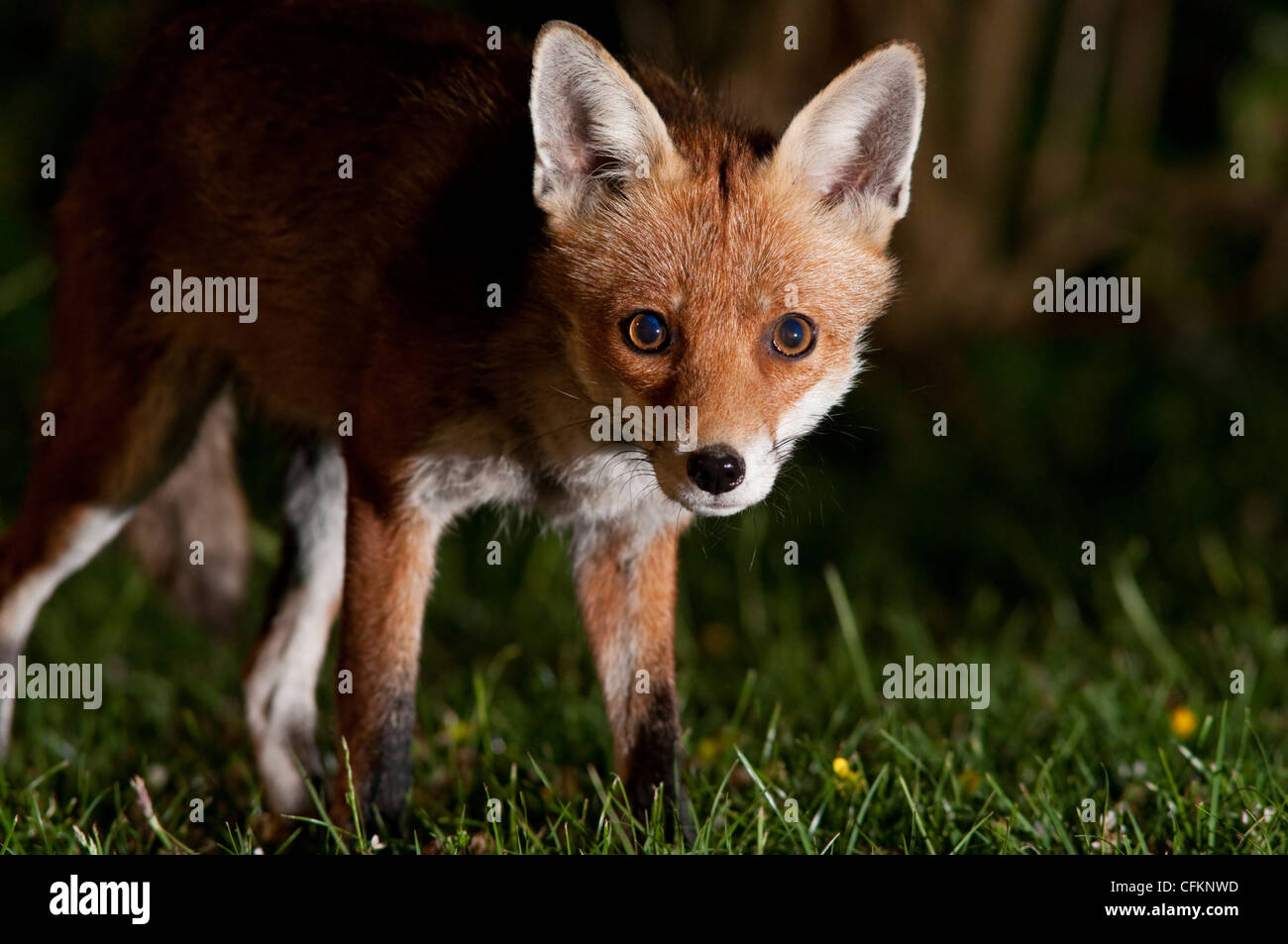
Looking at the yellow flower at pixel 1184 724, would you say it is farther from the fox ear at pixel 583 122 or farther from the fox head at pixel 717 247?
the fox ear at pixel 583 122

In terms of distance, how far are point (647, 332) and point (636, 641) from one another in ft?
3.18

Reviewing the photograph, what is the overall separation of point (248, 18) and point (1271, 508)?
488cm

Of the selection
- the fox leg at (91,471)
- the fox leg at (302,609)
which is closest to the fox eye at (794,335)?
the fox leg at (302,609)

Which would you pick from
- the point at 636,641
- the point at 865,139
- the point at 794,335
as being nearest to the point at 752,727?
the point at 636,641

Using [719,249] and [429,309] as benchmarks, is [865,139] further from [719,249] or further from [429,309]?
[429,309]

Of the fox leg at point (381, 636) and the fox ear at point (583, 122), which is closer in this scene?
the fox ear at point (583, 122)

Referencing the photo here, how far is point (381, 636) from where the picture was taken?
3.56m

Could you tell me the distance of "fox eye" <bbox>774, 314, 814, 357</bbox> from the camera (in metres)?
3.18

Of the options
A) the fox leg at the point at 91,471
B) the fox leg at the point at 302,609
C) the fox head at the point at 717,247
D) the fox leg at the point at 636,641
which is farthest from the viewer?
the fox leg at the point at 302,609

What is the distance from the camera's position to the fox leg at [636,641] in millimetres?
3695

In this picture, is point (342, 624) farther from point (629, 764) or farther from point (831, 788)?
point (831, 788)

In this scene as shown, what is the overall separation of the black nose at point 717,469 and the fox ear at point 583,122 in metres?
0.80

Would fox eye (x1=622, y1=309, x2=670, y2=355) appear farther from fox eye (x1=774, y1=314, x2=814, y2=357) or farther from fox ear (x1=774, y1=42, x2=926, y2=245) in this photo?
fox ear (x1=774, y1=42, x2=926, y2=245)
